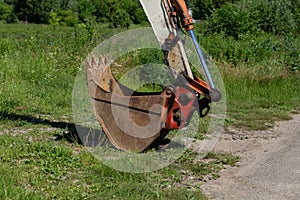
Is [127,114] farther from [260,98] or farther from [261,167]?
[260,98]

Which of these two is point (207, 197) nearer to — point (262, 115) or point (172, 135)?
point (172, 135)

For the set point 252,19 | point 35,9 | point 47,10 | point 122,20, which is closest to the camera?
point 252,19

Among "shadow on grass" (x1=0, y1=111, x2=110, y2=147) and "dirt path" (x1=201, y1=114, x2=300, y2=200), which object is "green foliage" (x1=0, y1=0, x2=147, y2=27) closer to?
"shadow on grass" (x1=0, y1=111, x2=110, y2=147)

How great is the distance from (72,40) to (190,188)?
6933 mm

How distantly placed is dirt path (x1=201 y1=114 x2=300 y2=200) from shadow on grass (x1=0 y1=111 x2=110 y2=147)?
4.53ft

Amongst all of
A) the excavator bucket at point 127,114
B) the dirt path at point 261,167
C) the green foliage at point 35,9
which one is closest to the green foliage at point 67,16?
the green foliage at point 35,9

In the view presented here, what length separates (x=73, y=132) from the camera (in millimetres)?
6477

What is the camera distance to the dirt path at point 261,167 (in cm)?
477

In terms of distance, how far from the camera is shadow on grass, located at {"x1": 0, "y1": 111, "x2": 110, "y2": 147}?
5.98 m

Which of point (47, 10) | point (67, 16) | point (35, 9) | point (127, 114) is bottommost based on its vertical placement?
point (67, 16)

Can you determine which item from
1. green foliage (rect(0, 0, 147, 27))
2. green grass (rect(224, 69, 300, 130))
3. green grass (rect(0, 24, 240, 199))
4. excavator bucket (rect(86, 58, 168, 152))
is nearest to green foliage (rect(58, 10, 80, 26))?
green foliage (rect(0, 0, 147, 27))

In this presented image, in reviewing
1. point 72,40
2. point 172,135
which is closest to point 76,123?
point 172,135

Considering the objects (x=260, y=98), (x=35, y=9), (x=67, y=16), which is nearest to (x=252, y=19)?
(x=260, y=98)

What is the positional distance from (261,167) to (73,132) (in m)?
2.29
